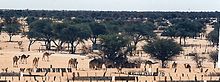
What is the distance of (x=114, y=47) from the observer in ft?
182

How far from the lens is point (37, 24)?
81.1m

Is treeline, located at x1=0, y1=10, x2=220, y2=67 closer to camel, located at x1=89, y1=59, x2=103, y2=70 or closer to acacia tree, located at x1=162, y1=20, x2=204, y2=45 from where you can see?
acacia tree, located at x1=162, y1=20, x2=204, y2=45

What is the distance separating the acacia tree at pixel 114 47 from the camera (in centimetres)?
5313

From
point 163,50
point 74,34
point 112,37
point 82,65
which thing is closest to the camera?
point 82,65

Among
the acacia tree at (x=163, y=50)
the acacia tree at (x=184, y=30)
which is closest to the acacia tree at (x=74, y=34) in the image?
the acacia tree at (x=163, y=50)

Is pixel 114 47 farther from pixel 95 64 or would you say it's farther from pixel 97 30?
pixel 97 30

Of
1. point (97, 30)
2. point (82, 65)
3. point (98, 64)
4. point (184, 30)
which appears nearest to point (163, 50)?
point (82, 65)

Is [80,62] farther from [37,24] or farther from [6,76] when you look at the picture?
[37,24]

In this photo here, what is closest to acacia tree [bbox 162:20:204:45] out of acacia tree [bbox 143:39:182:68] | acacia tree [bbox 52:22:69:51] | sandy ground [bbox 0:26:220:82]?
sandy ground [bbox 0:26:220:82]

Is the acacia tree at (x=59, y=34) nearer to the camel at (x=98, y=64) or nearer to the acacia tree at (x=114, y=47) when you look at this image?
the acacia tree at (x=114, y=47)

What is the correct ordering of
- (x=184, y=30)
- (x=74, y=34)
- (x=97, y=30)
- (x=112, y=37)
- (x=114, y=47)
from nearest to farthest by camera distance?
1. (x=114, y=47)
2. (x=112, y=37)
3. (x=74, y=34)
4. (x=97, y=30)
5. (x=184, y=30)

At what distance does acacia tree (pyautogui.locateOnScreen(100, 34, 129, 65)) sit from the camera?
53.1 metres

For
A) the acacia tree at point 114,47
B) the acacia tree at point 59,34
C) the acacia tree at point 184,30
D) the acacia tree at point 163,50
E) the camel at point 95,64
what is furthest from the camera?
the acacia tree at point 184,30

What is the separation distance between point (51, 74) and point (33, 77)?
282 cm
